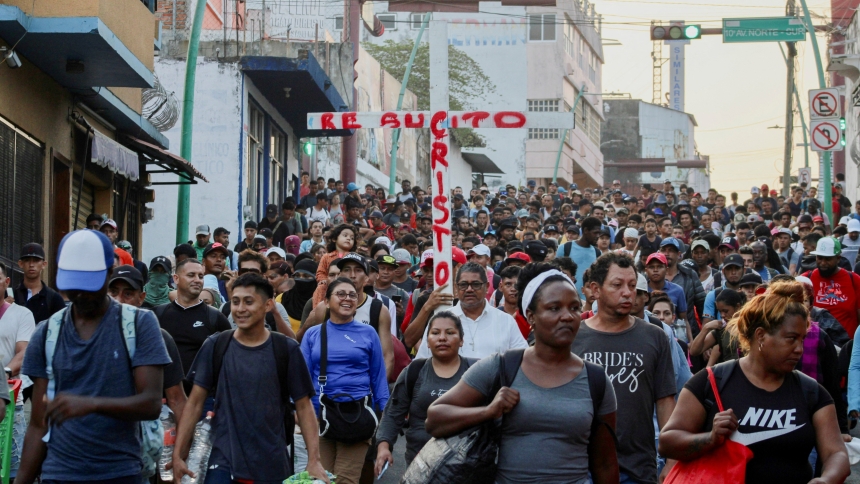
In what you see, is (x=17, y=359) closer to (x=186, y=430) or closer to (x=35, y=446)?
(x=186, y=430)

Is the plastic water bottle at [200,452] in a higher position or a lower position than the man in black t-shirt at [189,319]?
lower

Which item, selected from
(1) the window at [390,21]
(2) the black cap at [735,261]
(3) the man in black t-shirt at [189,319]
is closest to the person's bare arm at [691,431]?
(3) the man in black t-shirt at [189,319]

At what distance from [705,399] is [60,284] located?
2.68m

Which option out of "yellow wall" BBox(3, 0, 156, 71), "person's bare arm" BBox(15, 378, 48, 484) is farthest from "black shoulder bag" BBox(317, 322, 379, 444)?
"yellow wall" BBox(3, 0, 156, 71)

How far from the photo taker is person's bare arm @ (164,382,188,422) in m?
6.03

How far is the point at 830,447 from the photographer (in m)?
4.73

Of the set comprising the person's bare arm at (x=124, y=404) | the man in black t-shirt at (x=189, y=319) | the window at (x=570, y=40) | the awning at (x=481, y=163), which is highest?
the window at (x=570, y=40)

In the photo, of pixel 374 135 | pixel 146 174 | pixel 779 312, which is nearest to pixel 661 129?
pixel 374 135

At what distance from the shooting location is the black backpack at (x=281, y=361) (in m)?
6.40

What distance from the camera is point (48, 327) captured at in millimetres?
5129

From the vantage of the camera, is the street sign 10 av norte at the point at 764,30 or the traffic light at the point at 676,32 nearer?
the street sign 10 av norte at the point at 764,30

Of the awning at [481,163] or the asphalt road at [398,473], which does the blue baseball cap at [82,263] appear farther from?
the awning at [481,163]

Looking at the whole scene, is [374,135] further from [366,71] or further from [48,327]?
[48,327]

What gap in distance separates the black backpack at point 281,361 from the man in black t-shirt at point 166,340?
0.64 feet
